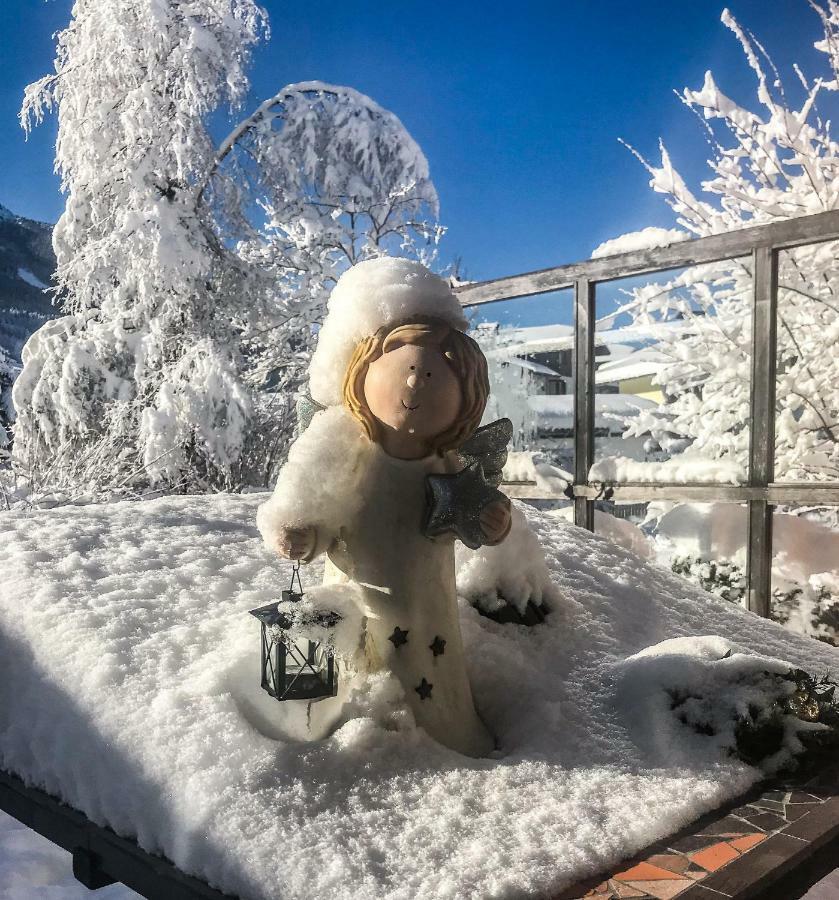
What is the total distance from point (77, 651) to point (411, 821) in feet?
2.89

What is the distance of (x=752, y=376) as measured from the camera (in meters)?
3.48

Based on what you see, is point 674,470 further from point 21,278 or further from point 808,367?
point 21,278

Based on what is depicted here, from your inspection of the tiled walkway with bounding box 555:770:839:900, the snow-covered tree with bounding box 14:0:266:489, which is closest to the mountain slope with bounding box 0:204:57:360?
the snow-covered tree with bounding box 14:0:266:489

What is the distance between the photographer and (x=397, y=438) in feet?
5.71

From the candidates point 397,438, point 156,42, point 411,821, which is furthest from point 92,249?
point 411,821

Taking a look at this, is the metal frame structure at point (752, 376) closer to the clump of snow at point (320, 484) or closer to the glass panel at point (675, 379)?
the glass panel at point (675, 379)

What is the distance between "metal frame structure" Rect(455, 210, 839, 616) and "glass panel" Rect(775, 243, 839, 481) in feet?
3.33

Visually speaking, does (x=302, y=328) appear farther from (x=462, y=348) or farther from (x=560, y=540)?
(x=462, y=348)

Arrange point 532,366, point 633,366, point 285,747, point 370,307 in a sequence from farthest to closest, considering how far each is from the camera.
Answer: point 532,366 → point 633,366 → point 370,307 → point 285,747

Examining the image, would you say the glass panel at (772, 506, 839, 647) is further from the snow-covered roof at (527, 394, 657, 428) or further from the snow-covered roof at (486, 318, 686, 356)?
the snow-covered roof at (486, 318, 686, 356)

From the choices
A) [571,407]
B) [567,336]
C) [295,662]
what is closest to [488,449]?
[295,662]

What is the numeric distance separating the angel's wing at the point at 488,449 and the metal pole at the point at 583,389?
238 centimetres

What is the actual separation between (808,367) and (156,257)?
585 centimetres

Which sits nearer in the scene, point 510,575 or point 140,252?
point 510,575
